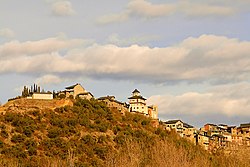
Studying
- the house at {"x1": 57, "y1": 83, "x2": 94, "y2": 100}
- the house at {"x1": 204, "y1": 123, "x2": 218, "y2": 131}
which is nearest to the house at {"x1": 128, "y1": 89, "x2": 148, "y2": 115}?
the house at {"x1": 57, "y1": 83, "x2": 94, "y2": 100}

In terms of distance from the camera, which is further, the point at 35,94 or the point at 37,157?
the point at 35,94

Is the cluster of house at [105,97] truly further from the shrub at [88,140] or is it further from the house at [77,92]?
the shrub at [88,140]

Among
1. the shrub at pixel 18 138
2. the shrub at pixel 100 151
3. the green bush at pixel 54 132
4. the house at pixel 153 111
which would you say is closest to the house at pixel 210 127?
the house at pixel 153 111

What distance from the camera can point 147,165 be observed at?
3688 cm

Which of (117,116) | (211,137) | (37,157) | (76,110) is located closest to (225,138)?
(211,137)

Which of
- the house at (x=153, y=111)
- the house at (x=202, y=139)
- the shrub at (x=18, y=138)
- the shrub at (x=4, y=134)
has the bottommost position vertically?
the shrub at (x=18, y=138)

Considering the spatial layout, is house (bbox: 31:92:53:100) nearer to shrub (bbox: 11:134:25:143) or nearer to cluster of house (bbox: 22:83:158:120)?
cluster of house (bbox: 22:83:158:120)

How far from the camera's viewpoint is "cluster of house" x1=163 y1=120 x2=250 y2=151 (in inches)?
3410

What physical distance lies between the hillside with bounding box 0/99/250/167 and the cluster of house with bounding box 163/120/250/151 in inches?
694

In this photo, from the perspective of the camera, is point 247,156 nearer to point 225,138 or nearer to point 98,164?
point 98,164

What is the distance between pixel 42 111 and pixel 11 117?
4.59 metres

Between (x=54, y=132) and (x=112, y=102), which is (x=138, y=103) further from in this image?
(x=54, y=132)

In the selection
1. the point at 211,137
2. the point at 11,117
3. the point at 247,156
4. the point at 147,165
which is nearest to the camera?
the point at 147,165

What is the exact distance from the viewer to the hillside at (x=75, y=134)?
5019cm
